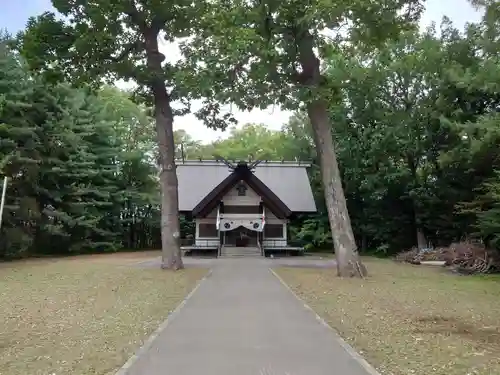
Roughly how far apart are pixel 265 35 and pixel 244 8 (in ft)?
3.26

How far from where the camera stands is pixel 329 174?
1725 cm

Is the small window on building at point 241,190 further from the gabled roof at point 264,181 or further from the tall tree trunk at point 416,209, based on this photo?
the tall tree trunk at point 416,209

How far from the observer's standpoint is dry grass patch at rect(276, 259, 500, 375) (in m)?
6.04

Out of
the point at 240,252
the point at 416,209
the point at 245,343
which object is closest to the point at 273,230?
the point at 240,252

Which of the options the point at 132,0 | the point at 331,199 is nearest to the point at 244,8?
the point at 132,0

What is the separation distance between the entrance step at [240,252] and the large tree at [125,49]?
1181cm

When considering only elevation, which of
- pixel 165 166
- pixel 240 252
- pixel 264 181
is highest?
pixel 264 181

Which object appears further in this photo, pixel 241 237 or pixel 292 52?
pixel 241 237

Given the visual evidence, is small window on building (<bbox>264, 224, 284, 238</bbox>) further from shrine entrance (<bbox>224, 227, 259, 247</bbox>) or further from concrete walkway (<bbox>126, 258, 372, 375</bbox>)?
concrete walkway (<bbox>126, 258, 372, 375</bbox>)

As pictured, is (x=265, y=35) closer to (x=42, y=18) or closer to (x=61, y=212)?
(x=42, y=18)

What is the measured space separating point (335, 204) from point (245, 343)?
421 inches

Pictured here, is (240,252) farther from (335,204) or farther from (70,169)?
(335,204)

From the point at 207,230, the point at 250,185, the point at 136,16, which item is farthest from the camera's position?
the point at 207,230

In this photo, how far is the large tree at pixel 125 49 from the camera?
1802cm
